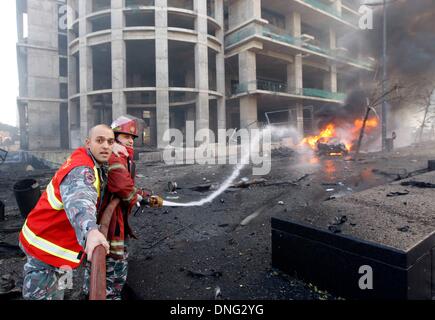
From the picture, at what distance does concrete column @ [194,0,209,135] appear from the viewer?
67.5 ft

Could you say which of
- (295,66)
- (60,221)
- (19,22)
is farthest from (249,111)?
(19,22)

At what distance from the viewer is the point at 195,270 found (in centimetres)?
285

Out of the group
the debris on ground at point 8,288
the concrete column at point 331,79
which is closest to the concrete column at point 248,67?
the concrete column at point 331,79

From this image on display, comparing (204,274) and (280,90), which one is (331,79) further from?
(204,274)

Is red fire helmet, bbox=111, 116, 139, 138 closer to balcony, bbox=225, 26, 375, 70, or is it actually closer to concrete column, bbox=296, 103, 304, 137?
balcony, bbox=225, 26, 375, 70

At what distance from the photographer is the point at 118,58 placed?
65.7ft

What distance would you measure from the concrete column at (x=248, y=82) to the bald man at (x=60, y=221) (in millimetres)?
21067

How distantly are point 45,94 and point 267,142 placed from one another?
23.9m

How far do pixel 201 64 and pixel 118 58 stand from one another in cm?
665

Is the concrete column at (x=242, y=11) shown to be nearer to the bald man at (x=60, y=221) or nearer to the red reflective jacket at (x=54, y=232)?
the bald man at (x=60, y=221)

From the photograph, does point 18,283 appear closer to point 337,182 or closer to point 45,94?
point 337,182

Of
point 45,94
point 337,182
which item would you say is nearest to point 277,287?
point 337,182

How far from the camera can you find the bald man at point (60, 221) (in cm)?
151

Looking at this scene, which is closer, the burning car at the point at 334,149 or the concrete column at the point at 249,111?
the burning car at the point at 334,149
